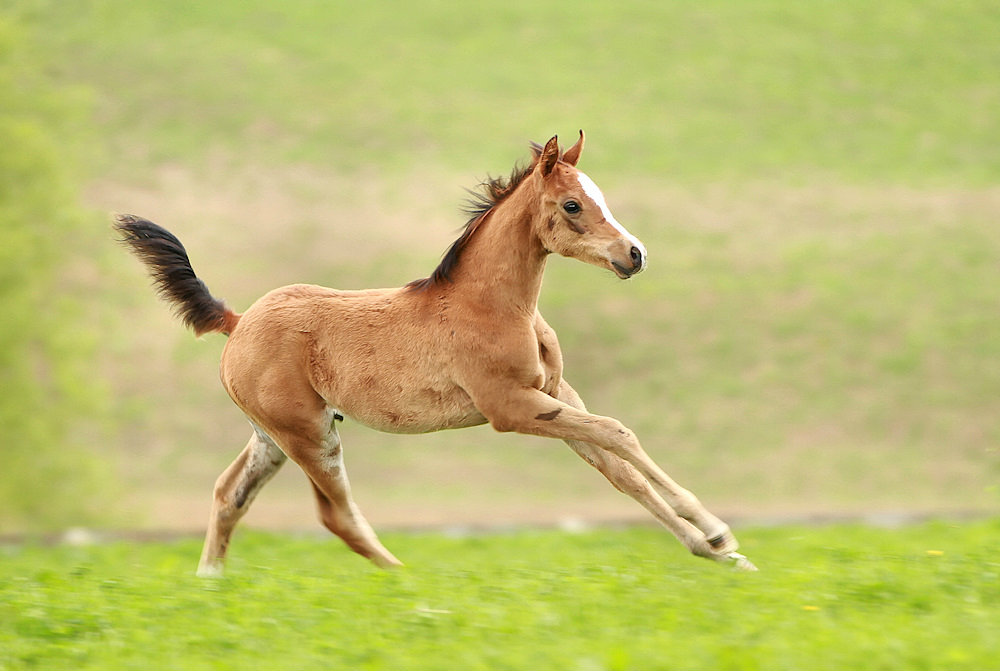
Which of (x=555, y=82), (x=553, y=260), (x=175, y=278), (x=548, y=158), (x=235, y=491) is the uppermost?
(x=555, y=82)

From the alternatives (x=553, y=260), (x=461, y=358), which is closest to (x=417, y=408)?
(x=461, y=358)

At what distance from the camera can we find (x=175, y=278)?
7836 millimetres

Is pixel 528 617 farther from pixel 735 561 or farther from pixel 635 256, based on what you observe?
pixel 635 256

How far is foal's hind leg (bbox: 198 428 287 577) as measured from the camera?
773 centimetres

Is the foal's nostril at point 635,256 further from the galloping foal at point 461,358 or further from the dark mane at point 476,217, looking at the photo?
the dark mane at point 476,217

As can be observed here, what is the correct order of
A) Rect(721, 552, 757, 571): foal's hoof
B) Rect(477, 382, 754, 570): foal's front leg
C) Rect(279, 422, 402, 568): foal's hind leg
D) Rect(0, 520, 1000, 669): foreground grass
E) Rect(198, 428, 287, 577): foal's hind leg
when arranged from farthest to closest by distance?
Rect(198, 428, 287, 577): foal's hind leg, Rect(279, 422, 402, 568): foal's hind leg, Rect(721, 552, 757, 571): foal's hoof, Rect(477, 382, 754, 570): foal's front leg, Rect(0, 520, 1000, 669): foreground grass

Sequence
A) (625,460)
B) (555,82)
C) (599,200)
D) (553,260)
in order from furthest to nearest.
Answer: (555,82) < (553,260) < (599,200) < (625,460)

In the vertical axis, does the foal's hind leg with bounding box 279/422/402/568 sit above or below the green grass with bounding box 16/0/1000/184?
below

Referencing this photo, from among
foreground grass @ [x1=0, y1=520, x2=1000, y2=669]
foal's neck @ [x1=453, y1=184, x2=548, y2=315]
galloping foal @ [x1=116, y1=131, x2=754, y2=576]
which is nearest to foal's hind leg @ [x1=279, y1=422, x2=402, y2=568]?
galloping foal @ [x1=116, y1=131, x2=754, y2=576]

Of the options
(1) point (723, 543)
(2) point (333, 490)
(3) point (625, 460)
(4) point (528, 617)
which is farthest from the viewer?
(2) point (333, 490)

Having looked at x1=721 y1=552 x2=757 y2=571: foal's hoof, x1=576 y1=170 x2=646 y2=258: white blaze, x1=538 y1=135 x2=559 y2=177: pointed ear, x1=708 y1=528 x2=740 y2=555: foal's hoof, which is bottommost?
x1=721 y1=552 x2=757 y2=571: foal's hoof

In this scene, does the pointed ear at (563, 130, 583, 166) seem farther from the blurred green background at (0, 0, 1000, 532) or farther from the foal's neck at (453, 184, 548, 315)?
the blurred green background at (0, 0, 1000, 532)

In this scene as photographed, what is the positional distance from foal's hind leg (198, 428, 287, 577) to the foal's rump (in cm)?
45

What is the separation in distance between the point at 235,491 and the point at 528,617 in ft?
9.73
